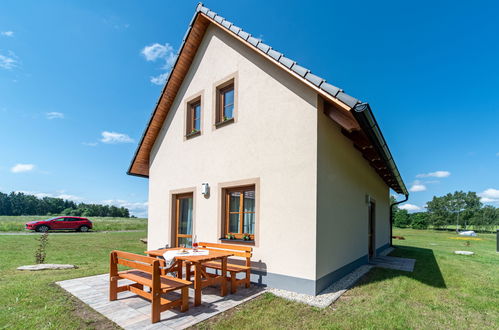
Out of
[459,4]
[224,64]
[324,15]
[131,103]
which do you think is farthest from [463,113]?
[131,103]

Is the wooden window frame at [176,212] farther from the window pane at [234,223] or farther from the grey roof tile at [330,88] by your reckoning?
the grey roof tile at [330,88]

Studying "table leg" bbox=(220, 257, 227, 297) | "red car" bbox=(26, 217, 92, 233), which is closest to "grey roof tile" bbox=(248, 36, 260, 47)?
"table leg" bbox=(220, 257, 227, 297)

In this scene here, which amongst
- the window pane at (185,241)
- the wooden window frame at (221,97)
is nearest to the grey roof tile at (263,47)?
the wooden window frame at (221,97)

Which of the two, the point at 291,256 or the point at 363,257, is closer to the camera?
the point at 291,256

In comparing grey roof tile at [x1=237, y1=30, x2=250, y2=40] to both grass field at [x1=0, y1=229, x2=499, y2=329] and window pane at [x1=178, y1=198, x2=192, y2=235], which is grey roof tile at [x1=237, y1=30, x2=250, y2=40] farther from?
grass field at [x1=0, y1=229, x2=499, y2=329]

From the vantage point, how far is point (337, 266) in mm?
6184

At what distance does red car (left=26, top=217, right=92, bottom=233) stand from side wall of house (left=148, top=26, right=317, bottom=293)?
20941 mm

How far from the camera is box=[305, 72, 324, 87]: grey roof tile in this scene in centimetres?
504

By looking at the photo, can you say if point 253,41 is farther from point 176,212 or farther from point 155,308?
point 155,308

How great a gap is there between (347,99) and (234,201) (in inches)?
145

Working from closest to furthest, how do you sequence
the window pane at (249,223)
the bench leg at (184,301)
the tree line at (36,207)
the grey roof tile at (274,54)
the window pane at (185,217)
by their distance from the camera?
the bench leg at (184,301) → the grey roof tile at (274,54) → the window pane at (249,223) → the window pane at (185,217) → the tree line at (36,207)

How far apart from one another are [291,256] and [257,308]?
4.27 ft

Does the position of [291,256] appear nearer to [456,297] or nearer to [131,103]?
[456,297]

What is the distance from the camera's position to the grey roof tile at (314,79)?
5044 millimetres
